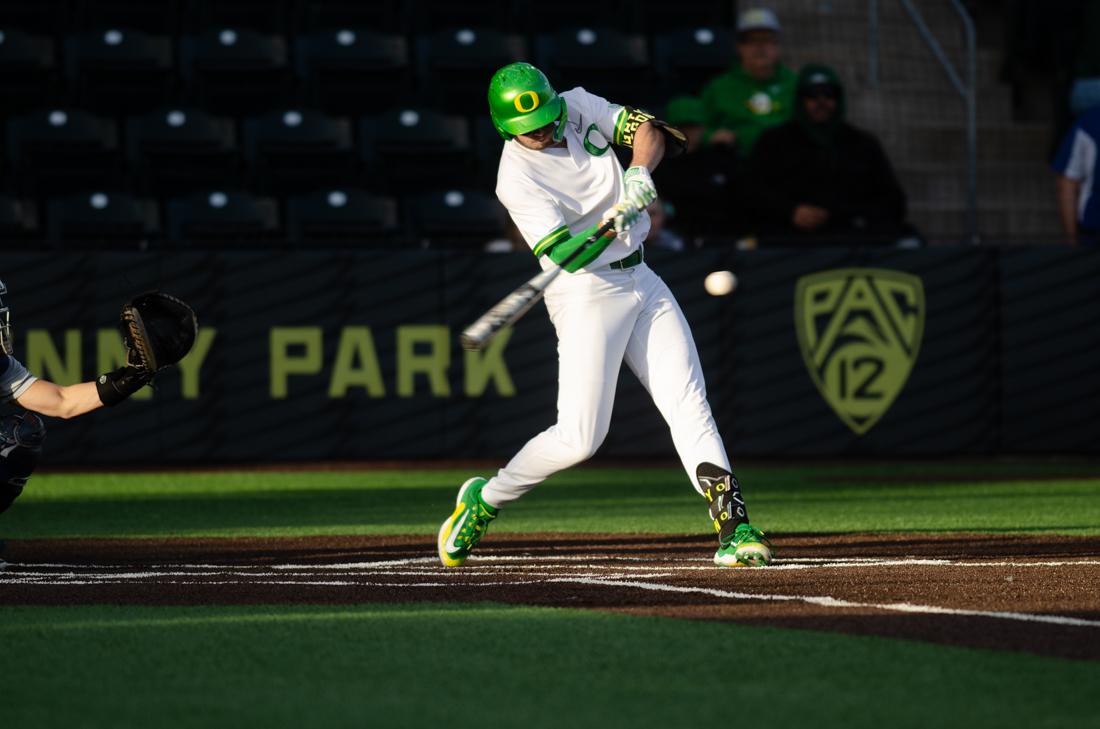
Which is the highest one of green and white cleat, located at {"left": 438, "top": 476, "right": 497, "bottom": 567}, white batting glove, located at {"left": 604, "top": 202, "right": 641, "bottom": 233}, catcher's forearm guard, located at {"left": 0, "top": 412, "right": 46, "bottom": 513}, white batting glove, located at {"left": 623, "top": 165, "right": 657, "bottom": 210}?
white batting glove, located at {"left": 623, "top": 165, "right": 657, "bottom": 210}

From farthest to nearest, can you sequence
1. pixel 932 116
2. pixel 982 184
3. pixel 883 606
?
pixel 932 116, pixel 982 184, pixel 883 606

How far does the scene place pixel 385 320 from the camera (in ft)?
44.0

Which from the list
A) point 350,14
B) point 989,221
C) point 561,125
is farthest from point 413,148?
point 561,125

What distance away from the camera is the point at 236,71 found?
16.3 m

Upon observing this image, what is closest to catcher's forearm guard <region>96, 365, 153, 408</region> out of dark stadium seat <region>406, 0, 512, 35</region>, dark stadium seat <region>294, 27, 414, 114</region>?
dark stadium seat <region>294, 27, 414, 114</region>

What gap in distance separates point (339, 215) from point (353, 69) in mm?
2260

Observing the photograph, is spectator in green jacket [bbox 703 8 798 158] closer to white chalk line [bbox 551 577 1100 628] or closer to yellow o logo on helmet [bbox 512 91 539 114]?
yellow o logo on helmet [bbox 512 91 539 114]

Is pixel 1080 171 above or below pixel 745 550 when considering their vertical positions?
above

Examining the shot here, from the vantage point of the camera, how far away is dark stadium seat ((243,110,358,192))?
15398mm

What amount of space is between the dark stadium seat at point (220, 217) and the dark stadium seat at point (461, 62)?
2.57 metres

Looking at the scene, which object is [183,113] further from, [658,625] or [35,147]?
[658,625]

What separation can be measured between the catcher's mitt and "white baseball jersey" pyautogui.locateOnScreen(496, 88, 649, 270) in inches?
54.0

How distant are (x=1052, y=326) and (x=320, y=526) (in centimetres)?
633

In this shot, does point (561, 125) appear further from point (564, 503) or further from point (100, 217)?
point (100, 217)
